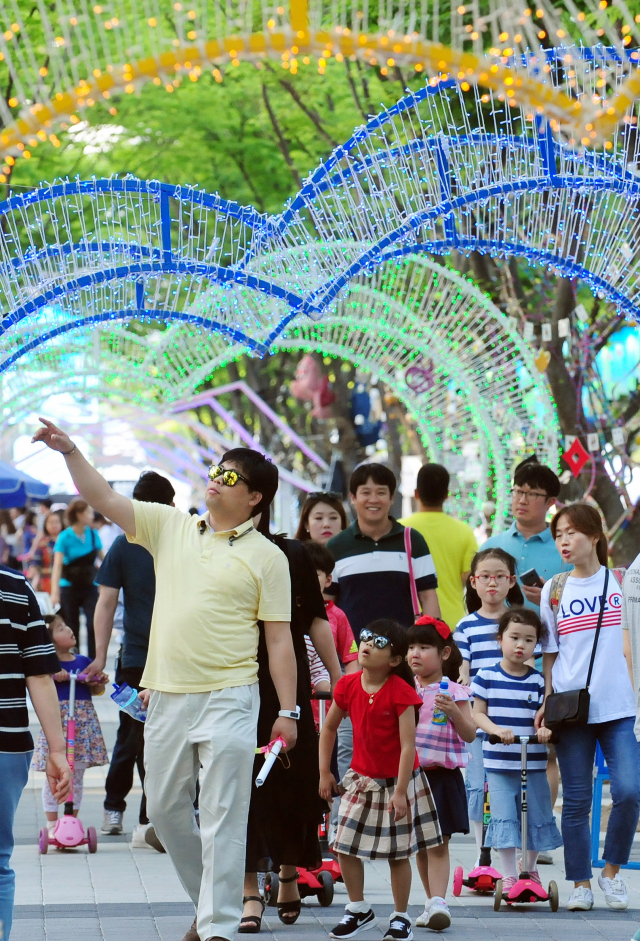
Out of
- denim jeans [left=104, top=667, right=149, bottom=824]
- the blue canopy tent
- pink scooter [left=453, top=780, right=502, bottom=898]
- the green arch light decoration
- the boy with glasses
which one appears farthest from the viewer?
the blue canopy tent

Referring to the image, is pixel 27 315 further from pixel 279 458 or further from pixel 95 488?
pixel 279 458

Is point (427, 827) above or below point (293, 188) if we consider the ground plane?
below

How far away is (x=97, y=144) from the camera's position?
20547mm

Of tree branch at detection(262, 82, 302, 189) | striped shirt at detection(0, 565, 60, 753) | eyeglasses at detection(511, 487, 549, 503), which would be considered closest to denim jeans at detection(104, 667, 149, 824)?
eyeglasses at detection(511, 487, 549, 503)

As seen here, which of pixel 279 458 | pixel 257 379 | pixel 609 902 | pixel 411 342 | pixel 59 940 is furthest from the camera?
pixel 279 458

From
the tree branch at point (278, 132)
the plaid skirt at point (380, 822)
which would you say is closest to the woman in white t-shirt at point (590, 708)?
the plaid skirt at point (380, 822)

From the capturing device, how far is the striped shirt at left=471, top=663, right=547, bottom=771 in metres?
6.76

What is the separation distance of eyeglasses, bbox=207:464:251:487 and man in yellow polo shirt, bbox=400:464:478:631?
3.27 meters

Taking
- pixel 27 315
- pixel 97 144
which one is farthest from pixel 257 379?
pixel 27 315

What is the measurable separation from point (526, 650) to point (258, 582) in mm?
1823

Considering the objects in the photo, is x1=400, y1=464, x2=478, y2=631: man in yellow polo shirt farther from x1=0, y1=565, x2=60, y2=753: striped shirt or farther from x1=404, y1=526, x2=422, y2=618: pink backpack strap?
x1=0, y1=565, x2=60, y2=753: striped shirt

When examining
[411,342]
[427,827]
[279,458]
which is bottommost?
[427,827]

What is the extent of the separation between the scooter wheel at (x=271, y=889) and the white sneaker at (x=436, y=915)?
83 cm

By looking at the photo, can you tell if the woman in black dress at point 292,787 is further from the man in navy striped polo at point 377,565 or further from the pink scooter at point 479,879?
the man in navy striped polo at point 377,565
